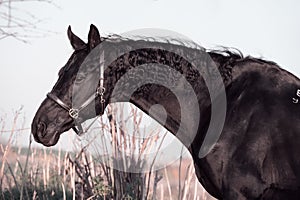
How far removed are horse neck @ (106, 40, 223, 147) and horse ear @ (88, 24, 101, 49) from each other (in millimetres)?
227

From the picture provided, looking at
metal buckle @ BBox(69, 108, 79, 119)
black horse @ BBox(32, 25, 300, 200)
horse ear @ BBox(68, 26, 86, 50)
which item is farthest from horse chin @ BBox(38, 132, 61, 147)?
horse ear @ BBox(68, 26, 86, 50)

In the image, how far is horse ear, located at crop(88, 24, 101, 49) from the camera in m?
4.43

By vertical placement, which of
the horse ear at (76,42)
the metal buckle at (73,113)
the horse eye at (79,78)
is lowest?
the metal buckle at (73,113)

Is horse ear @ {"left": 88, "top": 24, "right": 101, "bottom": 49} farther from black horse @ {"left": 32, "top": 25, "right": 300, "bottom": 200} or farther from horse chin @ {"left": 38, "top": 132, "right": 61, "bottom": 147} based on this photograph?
horse chin @ {"left": 38, "top": 132, "right": 61, "bottom": 147}

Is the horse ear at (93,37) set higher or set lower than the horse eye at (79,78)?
higher

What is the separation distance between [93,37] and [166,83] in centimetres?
73

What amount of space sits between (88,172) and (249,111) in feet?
11.6

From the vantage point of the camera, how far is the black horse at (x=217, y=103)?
409cm

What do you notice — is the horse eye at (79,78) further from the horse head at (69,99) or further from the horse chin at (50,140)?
the horse chin at (50,140)

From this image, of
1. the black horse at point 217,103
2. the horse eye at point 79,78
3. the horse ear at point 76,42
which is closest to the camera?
the black horse at point 217,103

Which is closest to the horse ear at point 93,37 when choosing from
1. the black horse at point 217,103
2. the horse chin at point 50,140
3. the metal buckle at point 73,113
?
the black horse at point 217,103

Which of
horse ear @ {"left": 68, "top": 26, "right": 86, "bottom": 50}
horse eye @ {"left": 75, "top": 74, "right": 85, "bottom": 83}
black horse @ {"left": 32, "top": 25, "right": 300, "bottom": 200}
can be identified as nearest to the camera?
black horse @ {"left": 32, "top": 25, "right": 300, "bottom": 200}

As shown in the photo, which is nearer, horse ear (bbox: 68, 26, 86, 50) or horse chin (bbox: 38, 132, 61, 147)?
horse chin (bbox: 38, 132, 61, 147)

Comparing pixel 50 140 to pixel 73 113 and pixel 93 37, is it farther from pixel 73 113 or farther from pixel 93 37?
pixel 93 37
